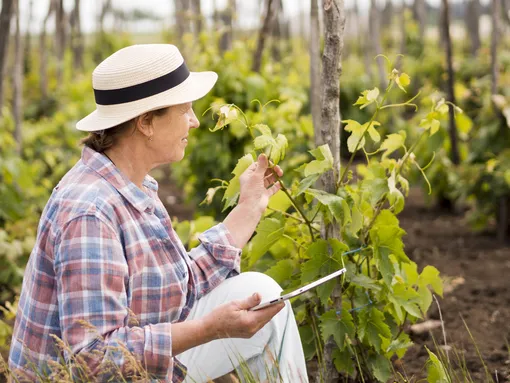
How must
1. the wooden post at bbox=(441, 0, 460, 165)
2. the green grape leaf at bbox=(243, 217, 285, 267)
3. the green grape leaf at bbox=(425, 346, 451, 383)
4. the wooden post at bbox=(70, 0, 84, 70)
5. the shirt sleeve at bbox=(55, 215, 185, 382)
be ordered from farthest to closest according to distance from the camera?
the wooden post at bbox=(70, 0, 84, 70), the wooden post at bbox=(441, 0, 460, 165), the green grape leaf at bbox=(243, 217, 285, 267), the green grape leaf at bbox=(425, 346, 451, 383), the shirt sleeve at bbox=(55, 215, 185, 382)

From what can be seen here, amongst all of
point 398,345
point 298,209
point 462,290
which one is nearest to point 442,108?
point 298,209

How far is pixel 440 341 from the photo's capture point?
3455 millimetres

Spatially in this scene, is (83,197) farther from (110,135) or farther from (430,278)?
(430,278)

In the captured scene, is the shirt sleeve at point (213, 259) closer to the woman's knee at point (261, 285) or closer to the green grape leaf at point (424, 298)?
the woman's knee at point (261, 285)

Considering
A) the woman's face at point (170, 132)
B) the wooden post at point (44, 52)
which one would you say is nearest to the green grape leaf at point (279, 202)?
the woman's face at point (170, 132)

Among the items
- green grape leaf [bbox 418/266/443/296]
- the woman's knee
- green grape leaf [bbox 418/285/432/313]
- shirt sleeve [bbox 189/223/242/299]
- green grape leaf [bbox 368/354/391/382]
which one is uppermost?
shirt sleeve [bbox 189/223/242/299]

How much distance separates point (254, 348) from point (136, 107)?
811 millimetres

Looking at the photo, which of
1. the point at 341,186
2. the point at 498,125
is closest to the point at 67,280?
the point at 341,186

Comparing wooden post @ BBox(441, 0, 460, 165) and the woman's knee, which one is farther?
wooden post @ BBox(441, 0, 460, 165)

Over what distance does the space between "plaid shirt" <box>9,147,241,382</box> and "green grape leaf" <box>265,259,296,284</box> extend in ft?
1.46

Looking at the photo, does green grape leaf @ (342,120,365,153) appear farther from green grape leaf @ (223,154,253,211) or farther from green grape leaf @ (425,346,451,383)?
green grape leaf @ (425,346,451,383)

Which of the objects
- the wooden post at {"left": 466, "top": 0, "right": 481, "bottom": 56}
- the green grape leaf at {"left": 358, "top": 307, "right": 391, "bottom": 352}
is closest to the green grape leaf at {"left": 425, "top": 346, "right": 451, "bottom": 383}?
the green grape leaf at {"left": 358, "top": 307, "right": 391, "bottom": 352}

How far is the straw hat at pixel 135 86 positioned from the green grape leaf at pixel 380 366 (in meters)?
1.11

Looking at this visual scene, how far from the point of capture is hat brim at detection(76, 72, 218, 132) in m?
2.06
